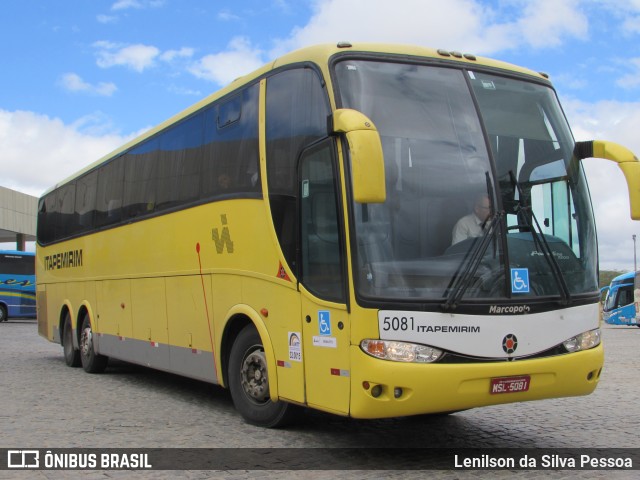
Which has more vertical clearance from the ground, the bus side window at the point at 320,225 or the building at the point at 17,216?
the building at the point at 17,216

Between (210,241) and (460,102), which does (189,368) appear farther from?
(460,102)

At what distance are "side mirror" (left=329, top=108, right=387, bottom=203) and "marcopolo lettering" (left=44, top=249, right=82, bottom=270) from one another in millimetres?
9951

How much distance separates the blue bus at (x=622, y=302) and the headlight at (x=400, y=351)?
36540mm

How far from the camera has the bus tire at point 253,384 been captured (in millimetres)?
7641

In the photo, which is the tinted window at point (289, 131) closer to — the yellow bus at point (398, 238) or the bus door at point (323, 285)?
the yellow bus at point (398, 238)

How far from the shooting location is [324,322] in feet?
21.1

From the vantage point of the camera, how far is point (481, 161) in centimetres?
648

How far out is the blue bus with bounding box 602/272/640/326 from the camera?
130 ft

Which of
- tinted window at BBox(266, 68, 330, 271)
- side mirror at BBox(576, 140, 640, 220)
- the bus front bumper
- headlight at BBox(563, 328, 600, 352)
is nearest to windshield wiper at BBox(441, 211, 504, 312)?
the bus front bumper

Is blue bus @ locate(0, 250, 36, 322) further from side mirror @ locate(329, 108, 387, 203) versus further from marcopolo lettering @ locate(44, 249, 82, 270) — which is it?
side mirror @ locate(329, 108, 387, 203)

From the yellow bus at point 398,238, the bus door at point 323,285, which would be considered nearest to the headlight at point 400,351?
the yellow bus at point 398,238

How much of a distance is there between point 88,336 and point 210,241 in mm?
6277

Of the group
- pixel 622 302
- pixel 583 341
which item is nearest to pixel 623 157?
pixel 583 341

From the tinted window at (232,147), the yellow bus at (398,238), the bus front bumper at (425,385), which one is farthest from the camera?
the tinted window at (232,147)
